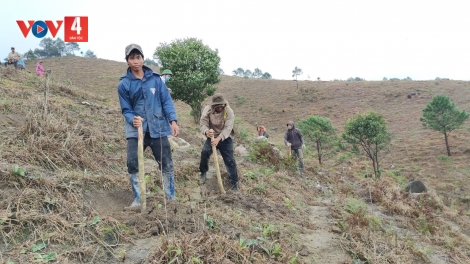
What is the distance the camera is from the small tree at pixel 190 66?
55.0 ft

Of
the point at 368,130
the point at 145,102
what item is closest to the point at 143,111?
the point at 145,102

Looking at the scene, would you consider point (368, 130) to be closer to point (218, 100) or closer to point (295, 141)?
point (295, 141)

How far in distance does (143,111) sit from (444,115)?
90.4 ft

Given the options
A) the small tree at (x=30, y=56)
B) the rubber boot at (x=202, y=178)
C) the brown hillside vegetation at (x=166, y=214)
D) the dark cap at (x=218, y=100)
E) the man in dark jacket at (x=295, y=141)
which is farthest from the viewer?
the small tree at (x=30, y=56)

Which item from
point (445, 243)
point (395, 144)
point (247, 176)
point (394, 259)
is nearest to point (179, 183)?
point (247, 176)

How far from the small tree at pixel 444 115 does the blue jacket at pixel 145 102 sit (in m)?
26.7

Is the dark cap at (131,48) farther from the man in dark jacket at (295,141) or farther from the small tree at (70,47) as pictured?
the small tree at (70,47)

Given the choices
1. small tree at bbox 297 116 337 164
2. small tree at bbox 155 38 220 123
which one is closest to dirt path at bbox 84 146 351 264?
small tree at bbox 155 38 220 123

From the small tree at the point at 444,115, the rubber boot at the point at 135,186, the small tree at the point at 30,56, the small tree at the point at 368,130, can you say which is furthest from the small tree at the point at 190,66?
the small tree at the point at 30,56

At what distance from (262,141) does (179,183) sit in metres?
4.73

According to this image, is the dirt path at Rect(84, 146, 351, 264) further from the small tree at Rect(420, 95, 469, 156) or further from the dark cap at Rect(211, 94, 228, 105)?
the small tree at Rect(420, 95, 469, 156)

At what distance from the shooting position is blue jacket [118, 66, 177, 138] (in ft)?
11.5

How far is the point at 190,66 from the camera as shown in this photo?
55.6 feet

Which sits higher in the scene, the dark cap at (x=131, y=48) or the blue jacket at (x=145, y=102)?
the dark cap at (x=131, y=48)
